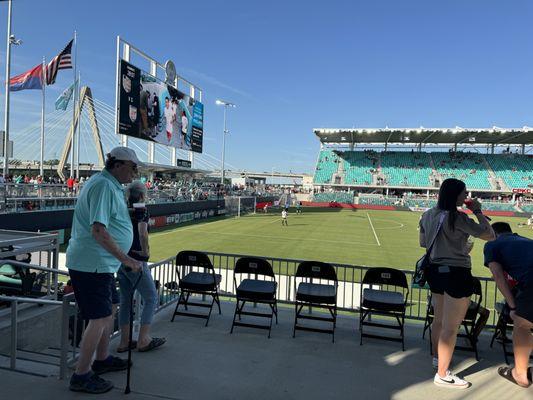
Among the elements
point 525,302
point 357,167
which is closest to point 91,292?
point 525,302

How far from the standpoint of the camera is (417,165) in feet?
236

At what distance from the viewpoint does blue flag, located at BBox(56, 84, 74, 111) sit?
2928 centimetres

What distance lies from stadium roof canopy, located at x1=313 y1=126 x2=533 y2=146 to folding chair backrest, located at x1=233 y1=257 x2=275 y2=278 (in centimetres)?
5819

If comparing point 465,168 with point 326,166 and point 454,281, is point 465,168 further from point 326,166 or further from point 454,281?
point 454,281

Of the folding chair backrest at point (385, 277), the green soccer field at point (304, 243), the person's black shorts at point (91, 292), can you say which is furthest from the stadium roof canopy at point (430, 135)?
the person's black shorts at point (91, 292)

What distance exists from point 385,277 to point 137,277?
10.7ft

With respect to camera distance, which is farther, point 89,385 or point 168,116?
point 168,116

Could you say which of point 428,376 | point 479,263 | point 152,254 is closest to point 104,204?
point 428,376

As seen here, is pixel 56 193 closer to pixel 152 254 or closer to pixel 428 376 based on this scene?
pixel 152 254

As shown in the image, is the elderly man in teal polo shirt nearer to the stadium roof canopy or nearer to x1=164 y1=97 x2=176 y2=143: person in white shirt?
x1=164 y1=97 x2=176 y2=143: person in white shirt

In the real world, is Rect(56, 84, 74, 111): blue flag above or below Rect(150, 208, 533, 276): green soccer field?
above

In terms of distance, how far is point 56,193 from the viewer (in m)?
17.9

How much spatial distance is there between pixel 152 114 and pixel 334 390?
2873cm

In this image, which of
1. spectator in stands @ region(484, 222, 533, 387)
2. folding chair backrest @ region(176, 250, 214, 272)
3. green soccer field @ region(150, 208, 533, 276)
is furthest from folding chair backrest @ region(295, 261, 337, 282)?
green soccer field @ region(150, 208, 533, 276)
